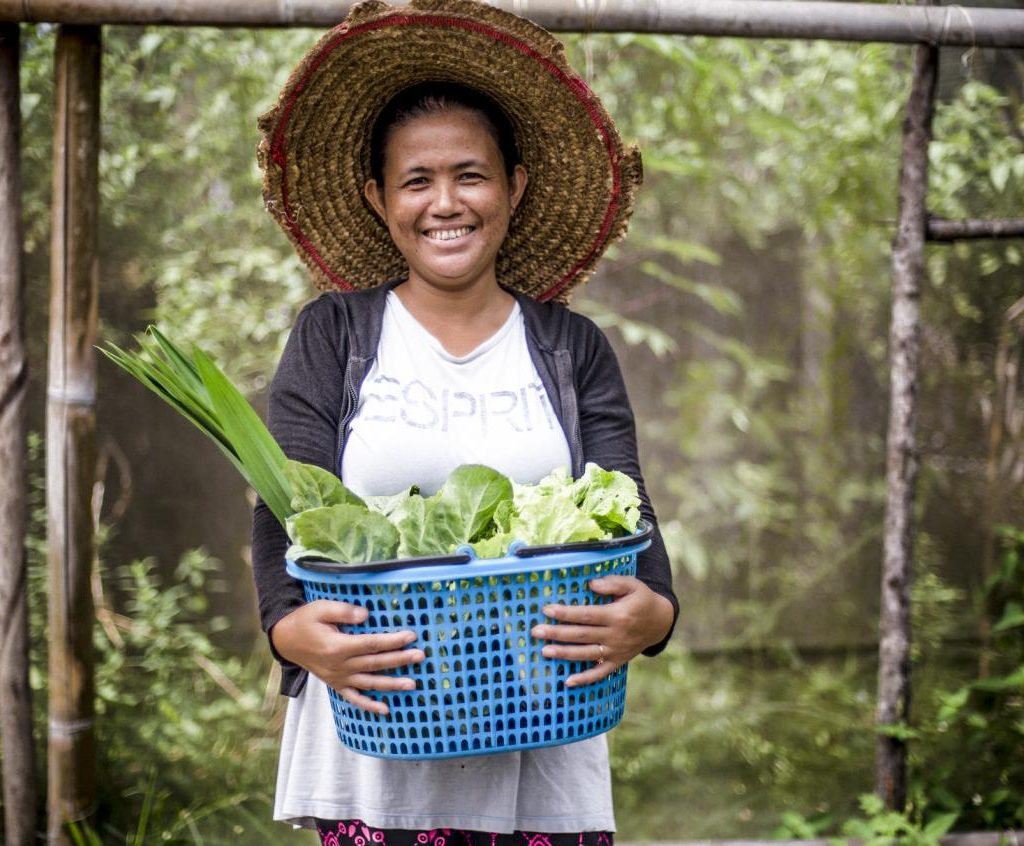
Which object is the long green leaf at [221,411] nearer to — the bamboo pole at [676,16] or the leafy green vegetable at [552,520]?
the leafy green vegetable at [552,520]

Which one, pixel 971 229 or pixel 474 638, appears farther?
pixel 971 229

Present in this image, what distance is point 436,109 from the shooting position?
1810 mm

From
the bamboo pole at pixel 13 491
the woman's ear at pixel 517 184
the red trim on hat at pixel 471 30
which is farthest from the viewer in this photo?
the bamboo pole at pixel 13 491

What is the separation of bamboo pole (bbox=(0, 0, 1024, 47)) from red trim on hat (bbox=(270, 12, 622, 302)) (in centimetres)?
40

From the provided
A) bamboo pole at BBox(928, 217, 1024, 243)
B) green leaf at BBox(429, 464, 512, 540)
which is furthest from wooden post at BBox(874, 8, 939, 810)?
green leaf at BBox(429, 464, 512, 540)

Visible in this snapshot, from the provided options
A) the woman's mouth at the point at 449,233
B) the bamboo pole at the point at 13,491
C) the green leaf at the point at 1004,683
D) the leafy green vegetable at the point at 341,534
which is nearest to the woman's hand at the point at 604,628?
the leafy green vegetable at the point at 341,534

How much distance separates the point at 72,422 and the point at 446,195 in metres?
1.06

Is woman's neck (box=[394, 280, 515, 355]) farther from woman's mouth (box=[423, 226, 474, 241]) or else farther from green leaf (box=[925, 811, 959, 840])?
green leaf (box=[925, 811, 959, 840])

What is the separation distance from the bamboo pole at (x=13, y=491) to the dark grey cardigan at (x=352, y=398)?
85 cm

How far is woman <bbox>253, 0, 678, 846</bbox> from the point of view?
167 centimetres

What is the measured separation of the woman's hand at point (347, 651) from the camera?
141 centimetres

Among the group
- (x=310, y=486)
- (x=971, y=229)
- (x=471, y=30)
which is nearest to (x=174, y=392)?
(x=310, y=486)

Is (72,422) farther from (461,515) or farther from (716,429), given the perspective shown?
(716,429)

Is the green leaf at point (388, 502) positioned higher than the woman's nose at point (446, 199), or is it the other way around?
the woman's nose at point (446, 199)
